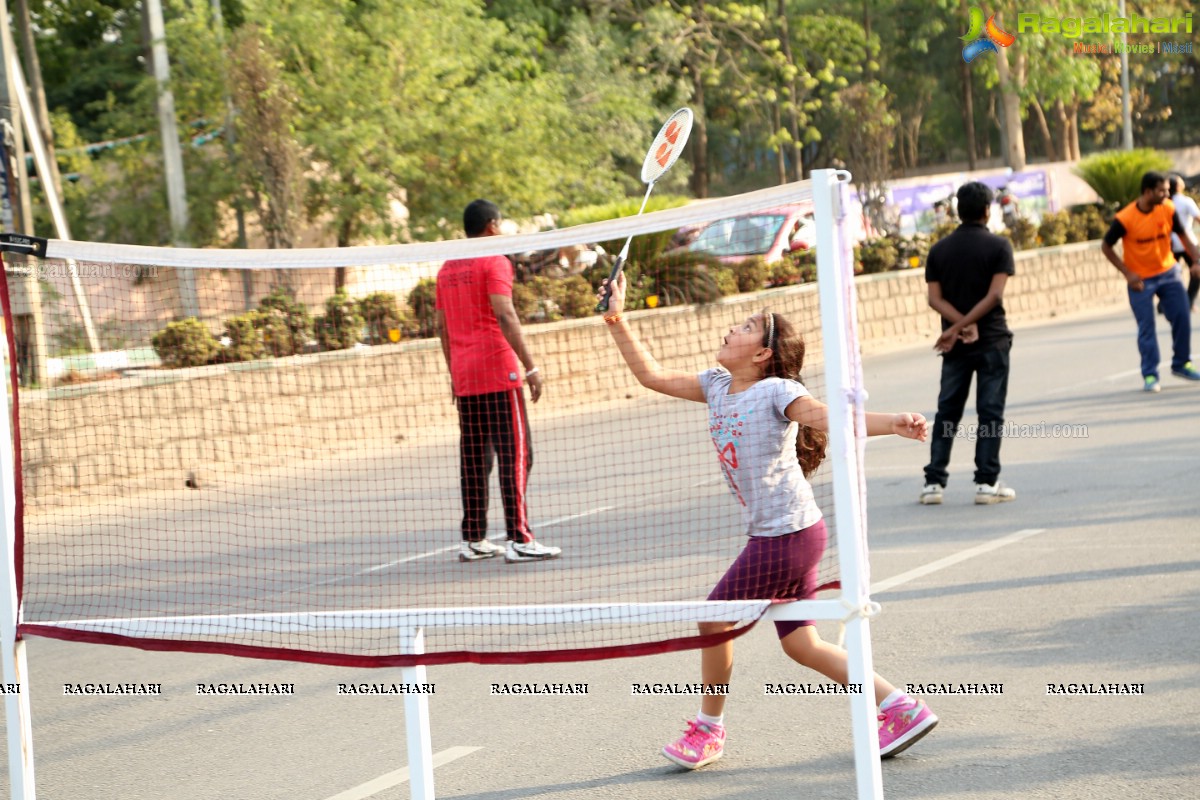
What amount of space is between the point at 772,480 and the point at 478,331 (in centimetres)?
410

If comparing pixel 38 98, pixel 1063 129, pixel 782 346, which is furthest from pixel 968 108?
pixel 782 346

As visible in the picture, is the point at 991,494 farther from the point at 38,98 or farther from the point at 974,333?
the point at 38,98

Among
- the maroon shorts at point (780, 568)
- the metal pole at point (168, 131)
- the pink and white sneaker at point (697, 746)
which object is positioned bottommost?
the pink and white sneaker at point (697, 746)

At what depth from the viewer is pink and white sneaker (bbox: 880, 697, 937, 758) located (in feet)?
15.1

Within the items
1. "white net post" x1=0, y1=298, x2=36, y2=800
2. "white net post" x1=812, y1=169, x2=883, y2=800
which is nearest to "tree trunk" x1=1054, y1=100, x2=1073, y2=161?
"white net post" x1=812, y1=169, x2=883, y2=800

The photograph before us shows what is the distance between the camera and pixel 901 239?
23328 mm

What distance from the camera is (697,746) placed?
478 cm

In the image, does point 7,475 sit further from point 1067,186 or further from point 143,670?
point 1067,186

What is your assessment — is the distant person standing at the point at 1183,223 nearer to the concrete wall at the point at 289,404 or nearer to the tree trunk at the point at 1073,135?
the concrete wall at the point at 289,404

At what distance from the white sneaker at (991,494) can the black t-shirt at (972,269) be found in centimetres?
92

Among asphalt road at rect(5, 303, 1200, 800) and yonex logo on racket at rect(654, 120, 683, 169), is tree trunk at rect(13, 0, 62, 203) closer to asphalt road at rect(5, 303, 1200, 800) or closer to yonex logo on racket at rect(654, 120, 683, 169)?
asphalt road at rect(5, 303, 1200, 800)

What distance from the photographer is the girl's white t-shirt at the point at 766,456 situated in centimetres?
446

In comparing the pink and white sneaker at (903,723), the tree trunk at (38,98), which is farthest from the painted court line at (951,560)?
the tree trunk at (38,98)

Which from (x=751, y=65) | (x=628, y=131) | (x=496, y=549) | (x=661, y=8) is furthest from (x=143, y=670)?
(x=751, y=65)
